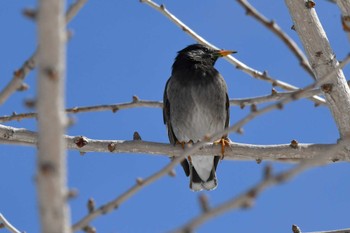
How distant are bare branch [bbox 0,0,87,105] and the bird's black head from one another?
5924mm

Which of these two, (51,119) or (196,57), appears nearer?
(51,119)

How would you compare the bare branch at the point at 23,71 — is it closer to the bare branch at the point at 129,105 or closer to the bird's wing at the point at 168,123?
the bare branch at the point at 129,105

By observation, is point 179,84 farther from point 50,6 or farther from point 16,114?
point 50,6

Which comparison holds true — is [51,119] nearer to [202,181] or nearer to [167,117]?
[167,117]

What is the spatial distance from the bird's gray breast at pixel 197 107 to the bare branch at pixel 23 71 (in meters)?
5.45

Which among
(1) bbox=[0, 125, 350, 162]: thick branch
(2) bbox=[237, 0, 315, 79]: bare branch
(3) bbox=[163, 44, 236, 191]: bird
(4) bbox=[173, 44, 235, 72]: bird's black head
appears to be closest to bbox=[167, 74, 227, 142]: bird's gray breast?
(3) bbox=[163, 44, 236, 191]: bird

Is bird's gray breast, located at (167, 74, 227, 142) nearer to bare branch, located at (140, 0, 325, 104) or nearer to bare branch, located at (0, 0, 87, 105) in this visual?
bare branch, located at (140, 0, 325, 104)

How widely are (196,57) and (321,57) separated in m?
3.96

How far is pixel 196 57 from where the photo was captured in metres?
8.74

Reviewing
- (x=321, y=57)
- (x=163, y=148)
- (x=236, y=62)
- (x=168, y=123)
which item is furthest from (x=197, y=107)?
(x=321, y=57)

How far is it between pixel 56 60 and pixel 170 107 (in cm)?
642

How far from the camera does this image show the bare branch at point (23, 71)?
7.70 feet

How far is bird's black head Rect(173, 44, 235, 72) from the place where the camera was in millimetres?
8526

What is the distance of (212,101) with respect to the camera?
314 inches
